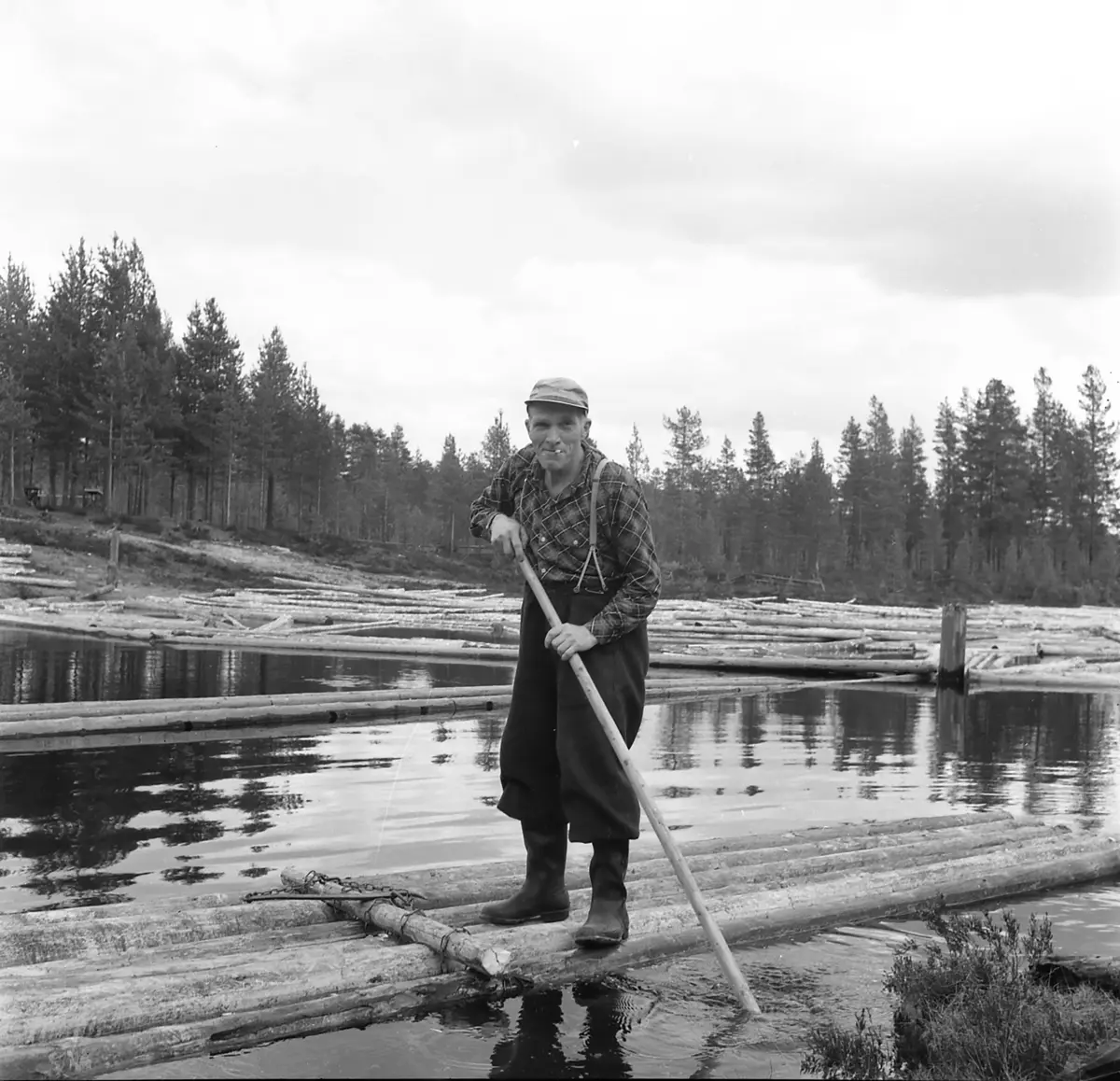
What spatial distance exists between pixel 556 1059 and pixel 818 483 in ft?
303

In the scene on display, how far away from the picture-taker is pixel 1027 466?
304ft

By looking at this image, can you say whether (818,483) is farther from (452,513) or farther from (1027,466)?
(452,513)

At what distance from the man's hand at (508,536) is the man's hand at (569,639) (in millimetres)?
398

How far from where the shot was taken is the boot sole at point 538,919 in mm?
5074

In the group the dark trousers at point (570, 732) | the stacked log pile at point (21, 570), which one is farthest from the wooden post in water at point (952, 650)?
the stacked log pile at point (21, 570)

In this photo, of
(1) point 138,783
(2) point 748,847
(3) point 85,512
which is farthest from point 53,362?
(2) point 748,847

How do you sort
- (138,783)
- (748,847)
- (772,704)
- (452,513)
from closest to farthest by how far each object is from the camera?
(748,847), (138,783), (772,704), (452,513)

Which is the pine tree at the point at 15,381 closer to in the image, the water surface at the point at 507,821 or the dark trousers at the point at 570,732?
the water surface at the point at 507,821

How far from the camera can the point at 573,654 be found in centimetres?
482

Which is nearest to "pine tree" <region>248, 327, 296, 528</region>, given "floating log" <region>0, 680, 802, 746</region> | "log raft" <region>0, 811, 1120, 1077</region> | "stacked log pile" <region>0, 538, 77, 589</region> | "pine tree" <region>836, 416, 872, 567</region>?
"stacked log pile" <region>0, 538, 77, 589</region>

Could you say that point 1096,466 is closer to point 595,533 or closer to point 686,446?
point 686,446

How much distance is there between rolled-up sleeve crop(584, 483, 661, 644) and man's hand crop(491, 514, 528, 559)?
40cm

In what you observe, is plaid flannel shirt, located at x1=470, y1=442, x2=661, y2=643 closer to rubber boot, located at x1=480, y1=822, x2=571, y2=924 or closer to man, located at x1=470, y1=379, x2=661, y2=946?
man, located at x1=470, y1=379, x2=661, y2=946

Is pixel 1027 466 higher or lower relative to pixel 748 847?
higher
